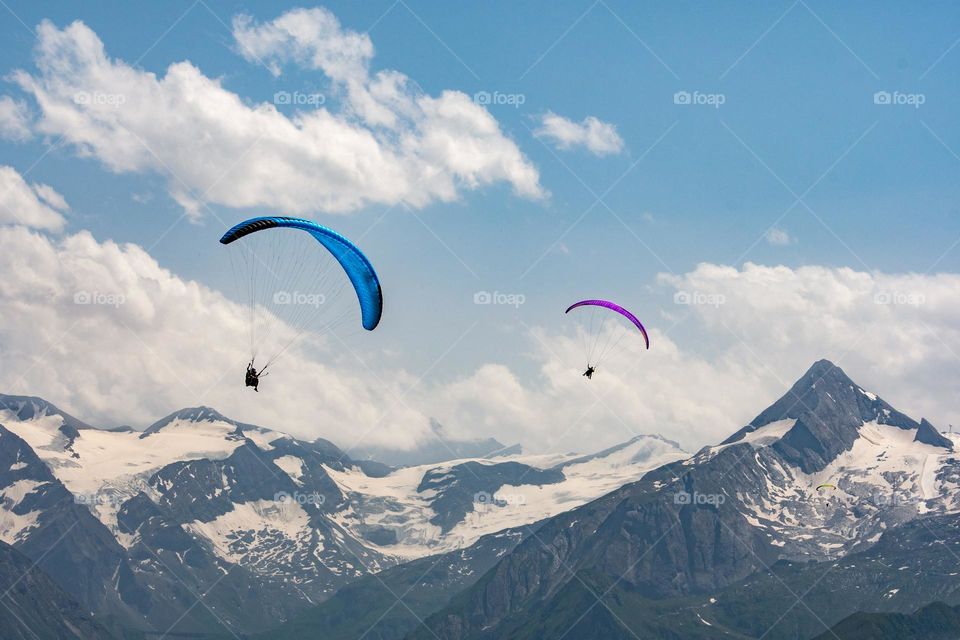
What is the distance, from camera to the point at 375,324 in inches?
4424

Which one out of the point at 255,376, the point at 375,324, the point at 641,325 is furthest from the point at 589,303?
the point at 255,376

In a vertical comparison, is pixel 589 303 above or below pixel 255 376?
above

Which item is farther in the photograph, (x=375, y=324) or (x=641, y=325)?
(x=641, y=325)

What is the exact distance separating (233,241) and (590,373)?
193ft

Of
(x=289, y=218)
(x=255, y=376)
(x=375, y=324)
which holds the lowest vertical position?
(x=255, y=376)

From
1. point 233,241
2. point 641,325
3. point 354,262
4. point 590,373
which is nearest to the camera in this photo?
point 233,241

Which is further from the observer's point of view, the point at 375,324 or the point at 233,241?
the point at 375,324

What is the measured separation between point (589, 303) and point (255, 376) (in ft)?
A: 195

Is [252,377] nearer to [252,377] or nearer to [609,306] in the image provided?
[252,377]

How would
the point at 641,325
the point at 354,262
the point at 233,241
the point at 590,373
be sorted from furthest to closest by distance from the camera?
the point at 641,325 < the point at 590,373 < the point at 354,262 < the point at 233,241

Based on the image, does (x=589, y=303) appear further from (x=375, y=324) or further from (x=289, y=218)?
(x=289, y=218)

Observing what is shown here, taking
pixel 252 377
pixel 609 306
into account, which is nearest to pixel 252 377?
pixel 252 377

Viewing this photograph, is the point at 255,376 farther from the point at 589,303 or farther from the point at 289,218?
the point at 589,303

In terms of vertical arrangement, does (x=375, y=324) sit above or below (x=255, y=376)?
above
